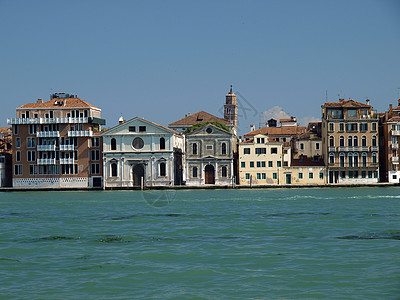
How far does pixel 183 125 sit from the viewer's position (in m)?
84.8

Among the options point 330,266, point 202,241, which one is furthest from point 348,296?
point 202,241

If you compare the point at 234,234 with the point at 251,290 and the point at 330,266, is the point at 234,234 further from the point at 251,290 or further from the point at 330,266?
the point at 251,290

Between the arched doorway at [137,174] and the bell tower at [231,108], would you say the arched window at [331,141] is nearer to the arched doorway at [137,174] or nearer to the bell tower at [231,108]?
the arched doorway at [137,174]

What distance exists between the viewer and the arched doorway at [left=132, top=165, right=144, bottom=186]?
209ft

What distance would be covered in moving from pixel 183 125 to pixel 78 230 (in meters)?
59.9

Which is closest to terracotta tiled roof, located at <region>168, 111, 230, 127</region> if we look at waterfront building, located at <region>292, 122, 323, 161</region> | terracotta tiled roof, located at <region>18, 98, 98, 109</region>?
waterfront building, located at <region>292, 122, 323, 161</region>

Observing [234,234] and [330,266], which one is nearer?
[330,266]

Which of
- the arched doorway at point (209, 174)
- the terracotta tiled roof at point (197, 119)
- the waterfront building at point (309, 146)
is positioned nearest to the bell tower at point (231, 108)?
the terracotta tiled roof at point (197, 119)

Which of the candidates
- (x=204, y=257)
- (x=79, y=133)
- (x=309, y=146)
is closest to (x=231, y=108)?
(x=309, y=146)

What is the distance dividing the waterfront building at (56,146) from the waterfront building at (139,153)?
5.56 feet

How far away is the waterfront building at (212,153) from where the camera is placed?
63.6 meters

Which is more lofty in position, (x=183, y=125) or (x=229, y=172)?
(x=183, y=125)

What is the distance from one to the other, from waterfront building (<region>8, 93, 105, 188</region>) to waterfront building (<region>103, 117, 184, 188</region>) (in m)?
1.69

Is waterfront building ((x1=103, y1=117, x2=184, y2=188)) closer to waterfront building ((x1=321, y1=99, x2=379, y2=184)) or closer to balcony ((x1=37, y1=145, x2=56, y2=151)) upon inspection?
balcony ((x1=37, y1=145, x2=56, y2=151))
